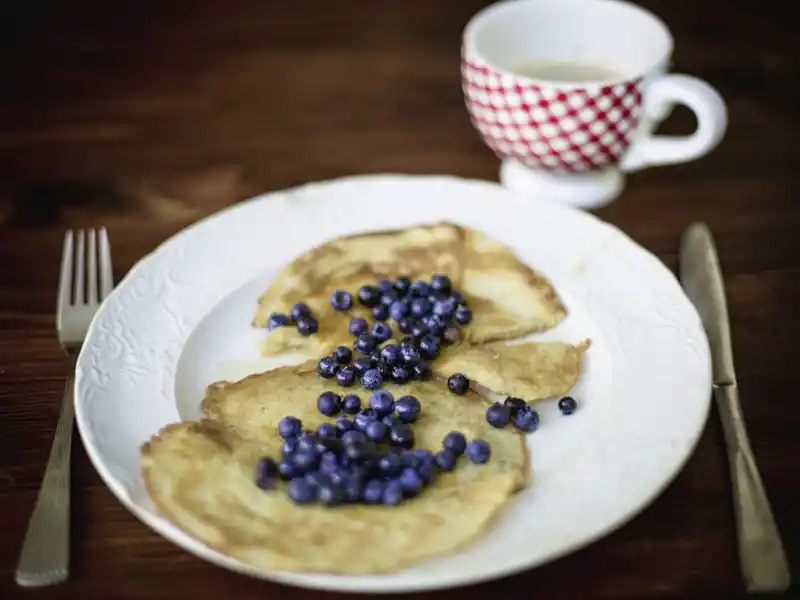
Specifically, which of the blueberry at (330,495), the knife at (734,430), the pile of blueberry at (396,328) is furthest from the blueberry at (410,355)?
the knife at (734,430)

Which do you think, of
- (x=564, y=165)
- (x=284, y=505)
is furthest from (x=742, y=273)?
(x=284, y=505)

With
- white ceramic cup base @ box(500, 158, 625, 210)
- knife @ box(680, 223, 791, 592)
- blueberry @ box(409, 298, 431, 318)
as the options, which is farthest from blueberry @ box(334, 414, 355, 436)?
white ceramic cup base @ box(500, 158, 625, 210)

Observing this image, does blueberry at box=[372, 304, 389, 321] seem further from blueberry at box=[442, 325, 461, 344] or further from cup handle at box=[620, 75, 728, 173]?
cup handle at box=[620, 75, 728, 173]

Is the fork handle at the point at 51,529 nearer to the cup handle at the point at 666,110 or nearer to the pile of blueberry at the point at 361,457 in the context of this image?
the pile of blueberry at the point at 361,457

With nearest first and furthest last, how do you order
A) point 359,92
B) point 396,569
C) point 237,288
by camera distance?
1. point 396,569
2. point 237,288
3. point 359,92

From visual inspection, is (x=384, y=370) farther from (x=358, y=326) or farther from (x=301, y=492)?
(x=301, y=492)

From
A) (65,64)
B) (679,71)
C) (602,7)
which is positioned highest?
(602,7)

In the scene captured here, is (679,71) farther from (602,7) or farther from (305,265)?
(305,265)
